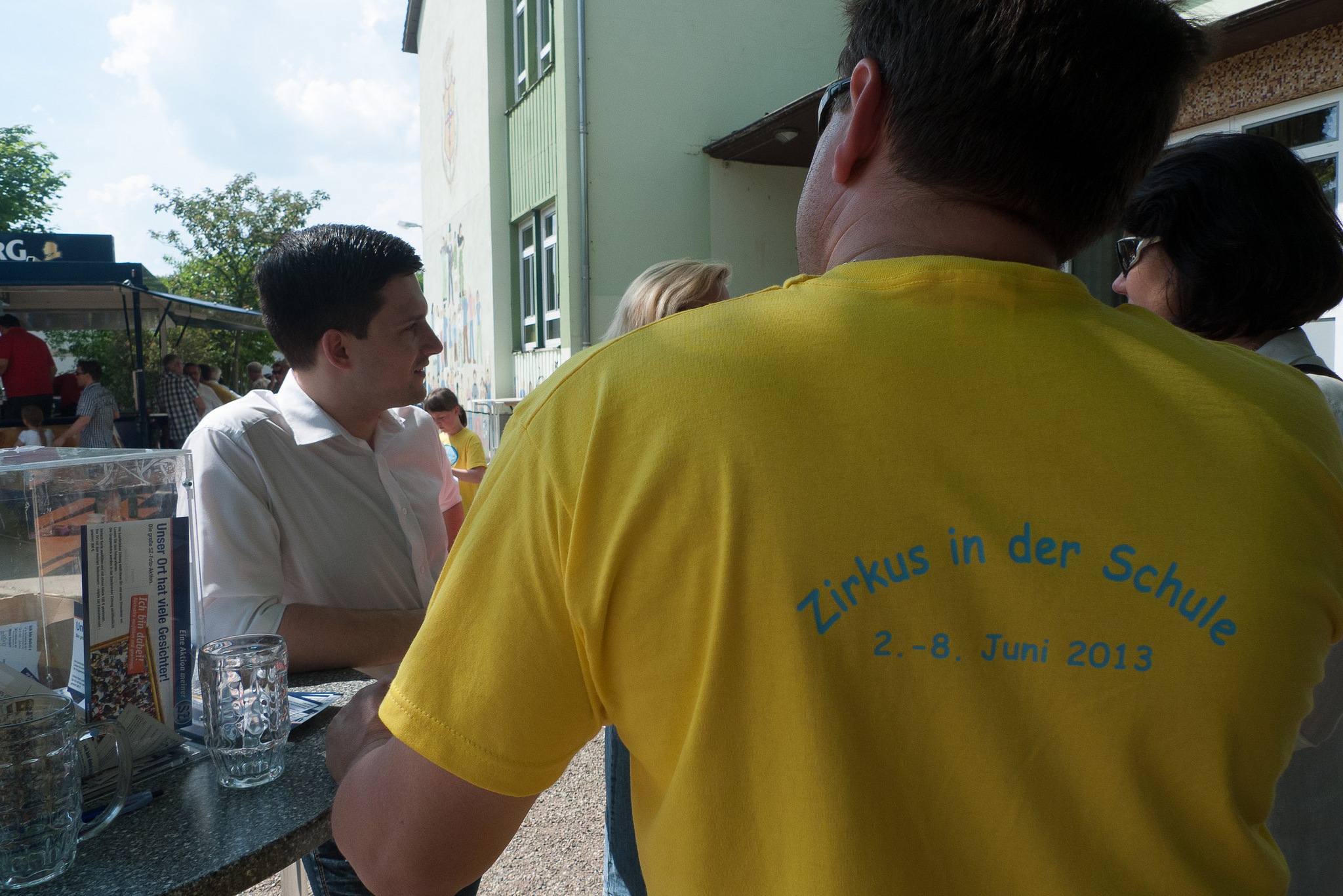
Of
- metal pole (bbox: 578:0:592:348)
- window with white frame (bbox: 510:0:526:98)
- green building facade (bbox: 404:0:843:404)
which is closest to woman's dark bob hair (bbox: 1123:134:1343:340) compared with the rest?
metal pole (bbox: 578:0:592:348)

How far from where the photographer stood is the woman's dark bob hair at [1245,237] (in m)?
1.75

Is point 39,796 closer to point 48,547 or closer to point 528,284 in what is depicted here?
point 48,547

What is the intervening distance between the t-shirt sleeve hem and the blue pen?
71 centimetres

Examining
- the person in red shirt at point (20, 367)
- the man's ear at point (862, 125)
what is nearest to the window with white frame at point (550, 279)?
the person in red shirt at point (20, 367)

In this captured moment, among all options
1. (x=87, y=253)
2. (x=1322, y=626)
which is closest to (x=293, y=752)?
(x=1322, y=626)

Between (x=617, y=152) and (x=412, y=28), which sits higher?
(x=412, y=28)

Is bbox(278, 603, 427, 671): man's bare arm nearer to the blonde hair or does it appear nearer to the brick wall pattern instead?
the blonde hair

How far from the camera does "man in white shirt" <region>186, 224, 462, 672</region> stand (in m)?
1.86

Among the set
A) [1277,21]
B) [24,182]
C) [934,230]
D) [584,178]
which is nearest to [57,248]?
[584,178]

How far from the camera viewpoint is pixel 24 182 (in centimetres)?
2933

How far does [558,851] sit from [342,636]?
1.79m

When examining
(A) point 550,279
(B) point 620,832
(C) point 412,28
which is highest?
(C) point 412,28

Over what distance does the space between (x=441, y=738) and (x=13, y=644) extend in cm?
92

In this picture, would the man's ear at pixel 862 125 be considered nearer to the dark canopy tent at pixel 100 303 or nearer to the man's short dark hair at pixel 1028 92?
the man's short dark hair at pixel 1028 92
